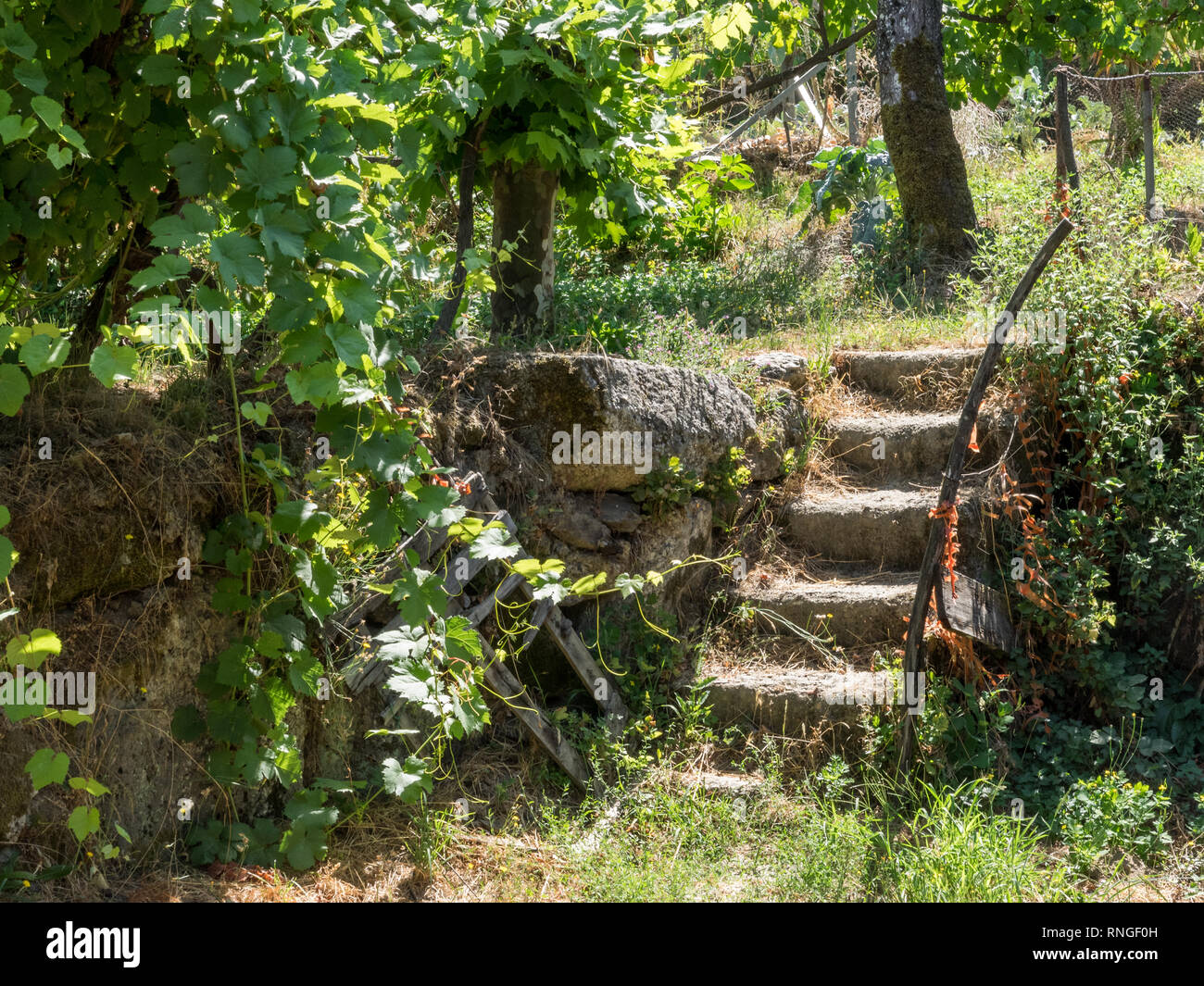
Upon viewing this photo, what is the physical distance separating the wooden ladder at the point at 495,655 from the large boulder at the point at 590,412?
558mm

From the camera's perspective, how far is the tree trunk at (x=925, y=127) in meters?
8.62

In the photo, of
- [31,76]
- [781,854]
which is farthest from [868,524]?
[31,76]

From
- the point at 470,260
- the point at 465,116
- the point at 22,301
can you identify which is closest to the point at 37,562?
the point at 22,301

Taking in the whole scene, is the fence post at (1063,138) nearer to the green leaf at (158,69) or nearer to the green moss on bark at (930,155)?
the green moss on bark at (930,155)

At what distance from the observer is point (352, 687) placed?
4125 mm

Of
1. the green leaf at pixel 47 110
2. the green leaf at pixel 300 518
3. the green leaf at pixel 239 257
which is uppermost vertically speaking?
the green leaf at pixel 47 110

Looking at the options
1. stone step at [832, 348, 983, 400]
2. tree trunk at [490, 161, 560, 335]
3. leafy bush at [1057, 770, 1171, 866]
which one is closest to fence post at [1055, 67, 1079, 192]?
stone step at [832, 348, 983, 400]

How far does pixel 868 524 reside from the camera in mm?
6008

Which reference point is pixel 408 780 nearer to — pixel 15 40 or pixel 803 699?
pixel 803 699

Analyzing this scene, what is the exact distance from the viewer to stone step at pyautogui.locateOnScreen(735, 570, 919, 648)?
543 centimetres

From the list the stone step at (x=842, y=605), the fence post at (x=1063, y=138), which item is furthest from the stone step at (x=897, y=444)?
the fence post at (x=1063, y=138)

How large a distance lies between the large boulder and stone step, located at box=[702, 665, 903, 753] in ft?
3.82

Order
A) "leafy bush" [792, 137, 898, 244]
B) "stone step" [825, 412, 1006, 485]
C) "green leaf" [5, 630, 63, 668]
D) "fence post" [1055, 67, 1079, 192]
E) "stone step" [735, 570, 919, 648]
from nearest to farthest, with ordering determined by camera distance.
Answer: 1. "green leaf" [5, 630, 63, 668]
2. "stone step" [735, 570, 919, 648]
3. "stone step" [825, 412, 1006, 485]
4. "fence post" [1055, 67, 1079, 192]
5. "leafy bush" [792, 137, 898, 244]

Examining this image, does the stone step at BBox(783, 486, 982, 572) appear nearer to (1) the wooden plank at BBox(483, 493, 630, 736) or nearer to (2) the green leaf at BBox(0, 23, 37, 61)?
(1) the wooden plank at BBox(483, 493, 630, 736)
